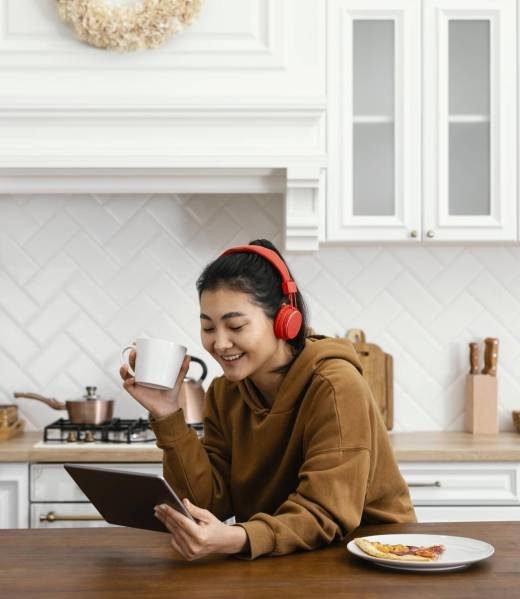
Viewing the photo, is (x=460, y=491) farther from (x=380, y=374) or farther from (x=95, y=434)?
(x=95, y=434)

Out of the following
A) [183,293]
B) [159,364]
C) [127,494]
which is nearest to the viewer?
[127,494]

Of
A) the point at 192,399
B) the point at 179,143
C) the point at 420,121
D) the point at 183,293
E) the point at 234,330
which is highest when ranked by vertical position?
the point at 420,121

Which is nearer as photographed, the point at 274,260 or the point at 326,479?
the point at 326,479

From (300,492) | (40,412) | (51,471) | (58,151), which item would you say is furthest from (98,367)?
(300,492)

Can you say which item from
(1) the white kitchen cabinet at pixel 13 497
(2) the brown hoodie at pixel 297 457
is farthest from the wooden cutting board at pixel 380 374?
(2) the brown hoodie at pixel 297 457

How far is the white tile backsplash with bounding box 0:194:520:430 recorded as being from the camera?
354cm

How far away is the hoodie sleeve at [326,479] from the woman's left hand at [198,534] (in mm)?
36

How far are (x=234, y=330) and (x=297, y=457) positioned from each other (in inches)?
10.6

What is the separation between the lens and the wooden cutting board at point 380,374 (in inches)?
136

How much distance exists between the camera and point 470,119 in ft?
10.7

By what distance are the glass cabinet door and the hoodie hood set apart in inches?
56.8

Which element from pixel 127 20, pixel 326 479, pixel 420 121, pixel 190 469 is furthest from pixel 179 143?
pixel 326 479

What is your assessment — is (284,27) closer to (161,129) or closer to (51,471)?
(161,129)

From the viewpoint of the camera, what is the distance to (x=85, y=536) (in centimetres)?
166
